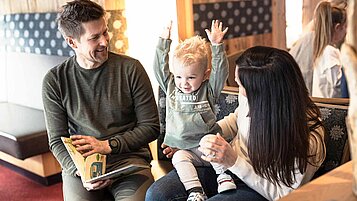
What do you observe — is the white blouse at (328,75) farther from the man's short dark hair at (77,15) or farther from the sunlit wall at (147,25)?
the man's short dark hair at (77,15)

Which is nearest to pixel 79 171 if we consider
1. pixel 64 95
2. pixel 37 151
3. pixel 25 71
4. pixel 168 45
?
pixel 64 95

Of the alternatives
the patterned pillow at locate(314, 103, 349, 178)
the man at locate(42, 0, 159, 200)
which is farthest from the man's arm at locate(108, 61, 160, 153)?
the patterned pillow at locate(314, 103, 349, 178)

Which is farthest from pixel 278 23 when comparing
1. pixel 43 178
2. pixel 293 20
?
pixel 43 178

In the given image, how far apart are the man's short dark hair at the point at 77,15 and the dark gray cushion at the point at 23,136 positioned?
1.32 m

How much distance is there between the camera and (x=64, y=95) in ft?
6.23

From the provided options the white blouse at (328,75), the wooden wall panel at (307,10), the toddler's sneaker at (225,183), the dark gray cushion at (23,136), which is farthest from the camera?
the wooden wall panel at (307,10)

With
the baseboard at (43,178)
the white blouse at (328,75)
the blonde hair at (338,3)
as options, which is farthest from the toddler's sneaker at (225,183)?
the baseboard at (43,178)

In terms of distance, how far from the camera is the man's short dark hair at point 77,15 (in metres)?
1.81

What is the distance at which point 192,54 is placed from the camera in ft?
5.51

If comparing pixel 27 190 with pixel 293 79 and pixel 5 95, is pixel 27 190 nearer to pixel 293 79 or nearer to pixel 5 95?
pixel 5 95

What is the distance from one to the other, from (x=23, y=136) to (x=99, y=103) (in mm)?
1249

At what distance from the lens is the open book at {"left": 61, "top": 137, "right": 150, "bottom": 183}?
5.67 feet

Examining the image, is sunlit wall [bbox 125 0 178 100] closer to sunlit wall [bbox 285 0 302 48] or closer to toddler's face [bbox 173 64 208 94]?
toddler's face [bbox 173 64 208 94]

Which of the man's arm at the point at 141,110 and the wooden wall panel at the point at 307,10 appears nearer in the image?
the man's arm at the point at 141,110
